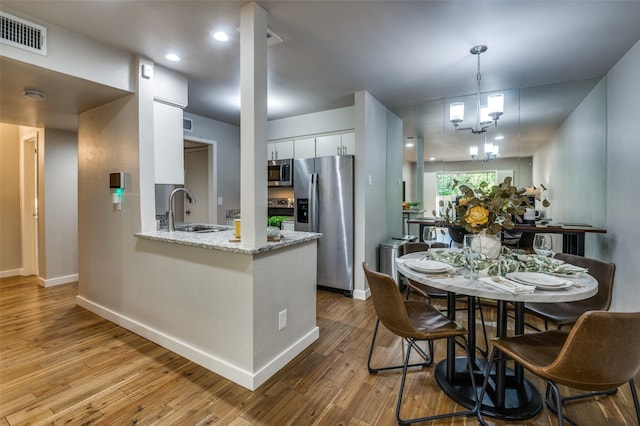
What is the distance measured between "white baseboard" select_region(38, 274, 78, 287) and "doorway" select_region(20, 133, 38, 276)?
0.71 meters

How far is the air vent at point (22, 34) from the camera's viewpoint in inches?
75.6

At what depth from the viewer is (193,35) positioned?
7.34ft

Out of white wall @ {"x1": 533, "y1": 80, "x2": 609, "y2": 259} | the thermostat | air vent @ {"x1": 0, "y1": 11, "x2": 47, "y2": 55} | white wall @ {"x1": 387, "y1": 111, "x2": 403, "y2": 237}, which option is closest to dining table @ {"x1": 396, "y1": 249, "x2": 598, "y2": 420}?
white wall @ {"x1": 533, "y1": 80, "x2": 609, "y2": 259}

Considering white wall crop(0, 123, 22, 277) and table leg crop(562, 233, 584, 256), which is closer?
table leg crop(562, 233, 584, 256)

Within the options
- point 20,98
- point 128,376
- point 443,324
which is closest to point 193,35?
point 20,98

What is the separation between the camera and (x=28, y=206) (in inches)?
178

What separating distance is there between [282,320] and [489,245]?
1.48 metres

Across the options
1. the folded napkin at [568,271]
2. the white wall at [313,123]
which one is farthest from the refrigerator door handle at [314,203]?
the folded napkin at [568,271]

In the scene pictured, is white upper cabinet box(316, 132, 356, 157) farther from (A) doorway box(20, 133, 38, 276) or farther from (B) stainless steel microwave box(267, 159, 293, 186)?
(A) doorway box(20, 133, 38, 276)

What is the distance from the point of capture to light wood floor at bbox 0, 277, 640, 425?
1667mm

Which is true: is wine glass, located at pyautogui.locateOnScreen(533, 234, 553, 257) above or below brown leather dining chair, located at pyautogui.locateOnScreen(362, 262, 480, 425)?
above

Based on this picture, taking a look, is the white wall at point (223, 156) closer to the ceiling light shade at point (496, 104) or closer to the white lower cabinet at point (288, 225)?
the white lower cabinet at point (288, 225)

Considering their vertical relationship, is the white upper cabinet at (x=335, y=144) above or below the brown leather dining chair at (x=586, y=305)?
above

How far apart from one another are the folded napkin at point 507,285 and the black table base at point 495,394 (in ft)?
2.03
